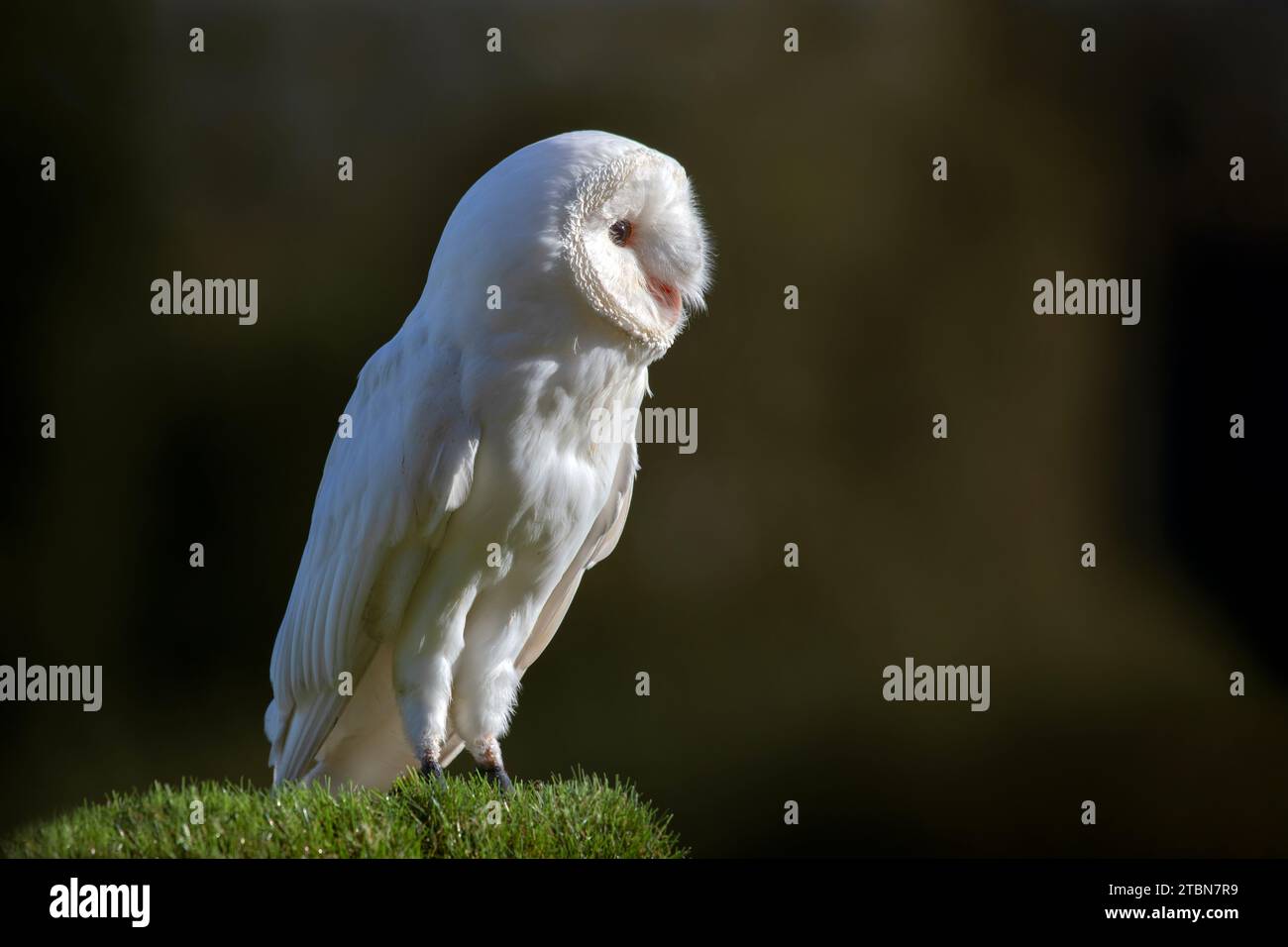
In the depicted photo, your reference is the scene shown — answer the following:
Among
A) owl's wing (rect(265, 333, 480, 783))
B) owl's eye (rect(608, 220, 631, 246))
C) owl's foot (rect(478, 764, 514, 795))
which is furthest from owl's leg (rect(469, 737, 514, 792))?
owl's eye (rect(608, 220, 631, 246))

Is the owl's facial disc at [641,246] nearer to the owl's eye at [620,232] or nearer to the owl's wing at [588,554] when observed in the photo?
the owl's eye at [620,232]

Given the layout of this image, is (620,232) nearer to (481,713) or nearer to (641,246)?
(641,246)

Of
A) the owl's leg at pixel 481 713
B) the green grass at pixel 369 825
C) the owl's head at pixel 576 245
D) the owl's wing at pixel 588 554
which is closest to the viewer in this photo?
the green grass at pixel 369 825

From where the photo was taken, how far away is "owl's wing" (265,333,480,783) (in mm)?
2268

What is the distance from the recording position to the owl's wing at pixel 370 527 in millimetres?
2268

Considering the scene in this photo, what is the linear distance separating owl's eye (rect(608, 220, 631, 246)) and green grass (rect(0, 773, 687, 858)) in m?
0.95

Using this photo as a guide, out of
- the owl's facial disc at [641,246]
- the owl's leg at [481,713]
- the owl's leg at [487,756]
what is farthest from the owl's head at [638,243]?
the owl's leg at [487,756]

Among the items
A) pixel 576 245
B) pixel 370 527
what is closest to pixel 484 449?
pixel 370 527

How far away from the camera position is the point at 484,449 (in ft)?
7.48

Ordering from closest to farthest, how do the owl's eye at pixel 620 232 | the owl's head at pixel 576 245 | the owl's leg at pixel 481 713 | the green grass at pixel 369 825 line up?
the green grass at pixel 369 825
the owl's head at pixel 576 245
the owl's eye at pixel 620 232
the owl's leg at pixel 481 713

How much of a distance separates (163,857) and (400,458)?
0.74 m

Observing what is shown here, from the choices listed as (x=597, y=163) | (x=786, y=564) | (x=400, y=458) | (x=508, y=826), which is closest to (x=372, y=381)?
(x=400, y=458)

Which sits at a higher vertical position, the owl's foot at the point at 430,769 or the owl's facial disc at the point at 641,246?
the owl's facial disc at the point at 641,246

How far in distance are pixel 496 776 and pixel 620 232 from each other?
3.33ft
